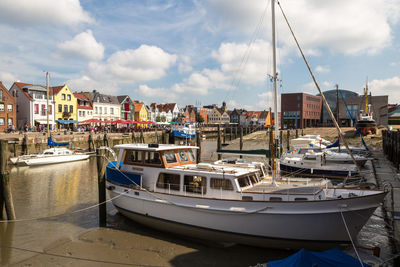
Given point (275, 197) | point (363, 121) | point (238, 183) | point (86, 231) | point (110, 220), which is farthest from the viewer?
point (363, 121)

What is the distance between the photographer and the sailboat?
852 centimetres

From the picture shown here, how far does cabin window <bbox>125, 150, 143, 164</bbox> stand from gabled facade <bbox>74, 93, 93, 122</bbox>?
49381 mm

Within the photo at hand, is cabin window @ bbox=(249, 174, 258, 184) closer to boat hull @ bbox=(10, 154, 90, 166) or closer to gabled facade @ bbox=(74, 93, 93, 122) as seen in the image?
boat hull @ bbox=(10, 154, 90, 166)

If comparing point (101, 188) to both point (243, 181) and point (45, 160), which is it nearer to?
point (243, 181)

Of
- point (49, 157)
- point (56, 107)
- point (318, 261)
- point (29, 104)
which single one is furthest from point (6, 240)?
point (56, 107)

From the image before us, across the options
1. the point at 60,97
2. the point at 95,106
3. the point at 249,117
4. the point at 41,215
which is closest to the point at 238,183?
the point at 41,215

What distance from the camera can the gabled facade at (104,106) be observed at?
201 feet

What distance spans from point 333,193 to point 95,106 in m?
60.1

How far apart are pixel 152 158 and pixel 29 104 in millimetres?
45383

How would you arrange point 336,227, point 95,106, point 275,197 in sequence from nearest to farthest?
point 336,227, point 275,197, point 95,106

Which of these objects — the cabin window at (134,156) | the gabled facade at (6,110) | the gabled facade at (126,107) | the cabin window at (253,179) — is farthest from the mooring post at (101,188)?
the gabled facade at (126,107)

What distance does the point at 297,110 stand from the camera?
7475 centimetres

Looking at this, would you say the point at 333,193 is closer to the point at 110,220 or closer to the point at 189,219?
the point at 189,219

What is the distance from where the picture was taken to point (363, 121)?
4366cm
